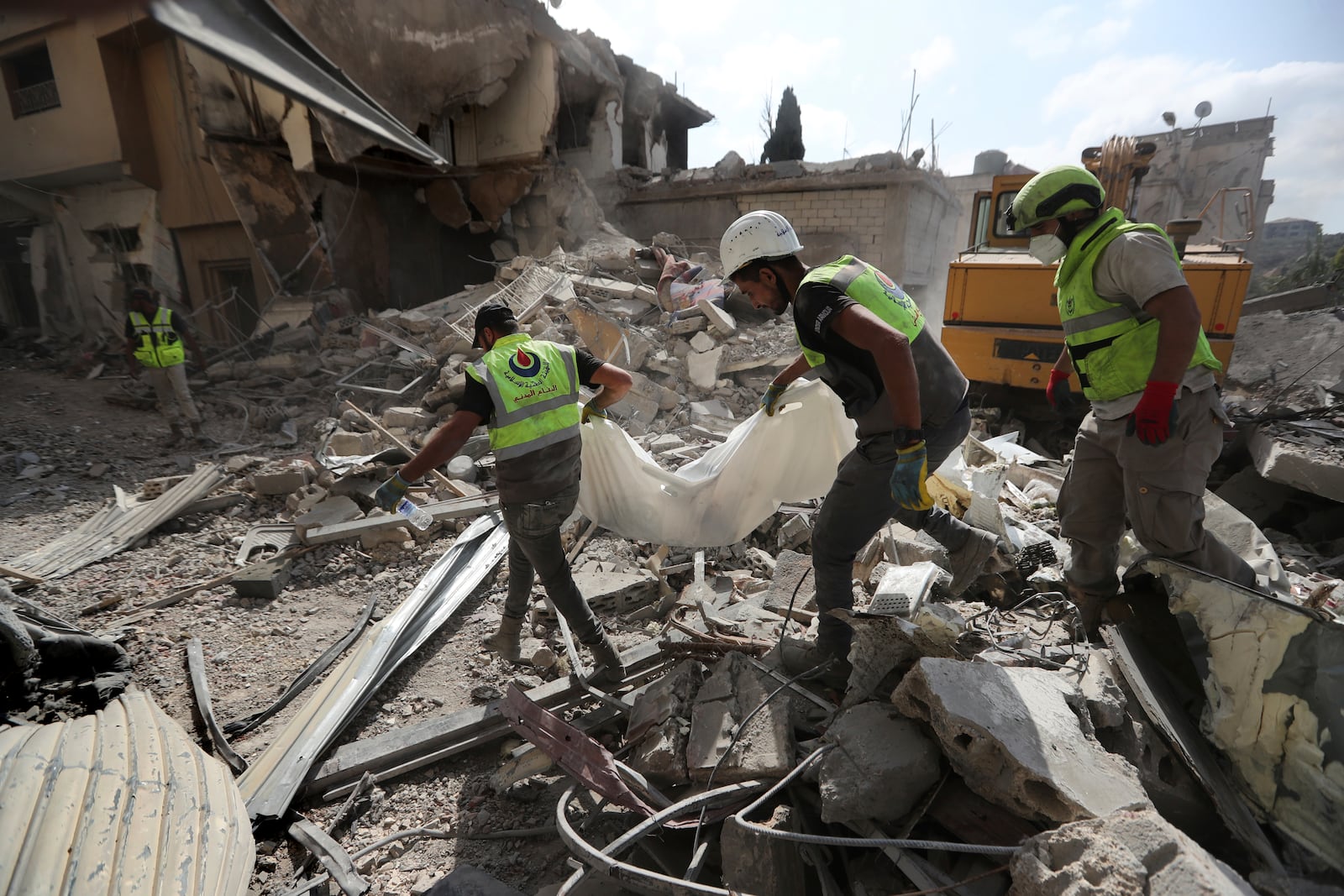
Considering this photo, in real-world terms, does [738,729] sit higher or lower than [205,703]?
higher

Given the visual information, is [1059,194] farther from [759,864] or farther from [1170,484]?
[759,864]

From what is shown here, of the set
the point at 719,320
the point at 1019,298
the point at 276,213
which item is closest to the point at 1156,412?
the point at 1019,298

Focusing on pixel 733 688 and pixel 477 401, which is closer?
pixel 733 688

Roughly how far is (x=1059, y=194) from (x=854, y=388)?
3.99 ft

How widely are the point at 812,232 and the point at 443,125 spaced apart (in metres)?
7.33

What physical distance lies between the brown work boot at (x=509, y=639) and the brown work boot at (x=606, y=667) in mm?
511

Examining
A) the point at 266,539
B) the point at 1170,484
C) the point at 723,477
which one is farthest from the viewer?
the point at 266,539

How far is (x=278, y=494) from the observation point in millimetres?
5094

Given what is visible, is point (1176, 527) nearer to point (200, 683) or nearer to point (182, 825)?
point (182, 825)

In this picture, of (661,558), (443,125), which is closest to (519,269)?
(443,125)

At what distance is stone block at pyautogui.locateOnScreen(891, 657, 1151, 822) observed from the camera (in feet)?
4.62

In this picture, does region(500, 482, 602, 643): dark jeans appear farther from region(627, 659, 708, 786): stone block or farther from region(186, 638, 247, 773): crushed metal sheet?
region(186, 638, 247, 773): crushed metal sheet

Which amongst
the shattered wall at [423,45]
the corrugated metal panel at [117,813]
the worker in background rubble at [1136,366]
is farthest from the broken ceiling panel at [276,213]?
the worker in background rubble at [1136,366]

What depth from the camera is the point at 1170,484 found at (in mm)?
2371
